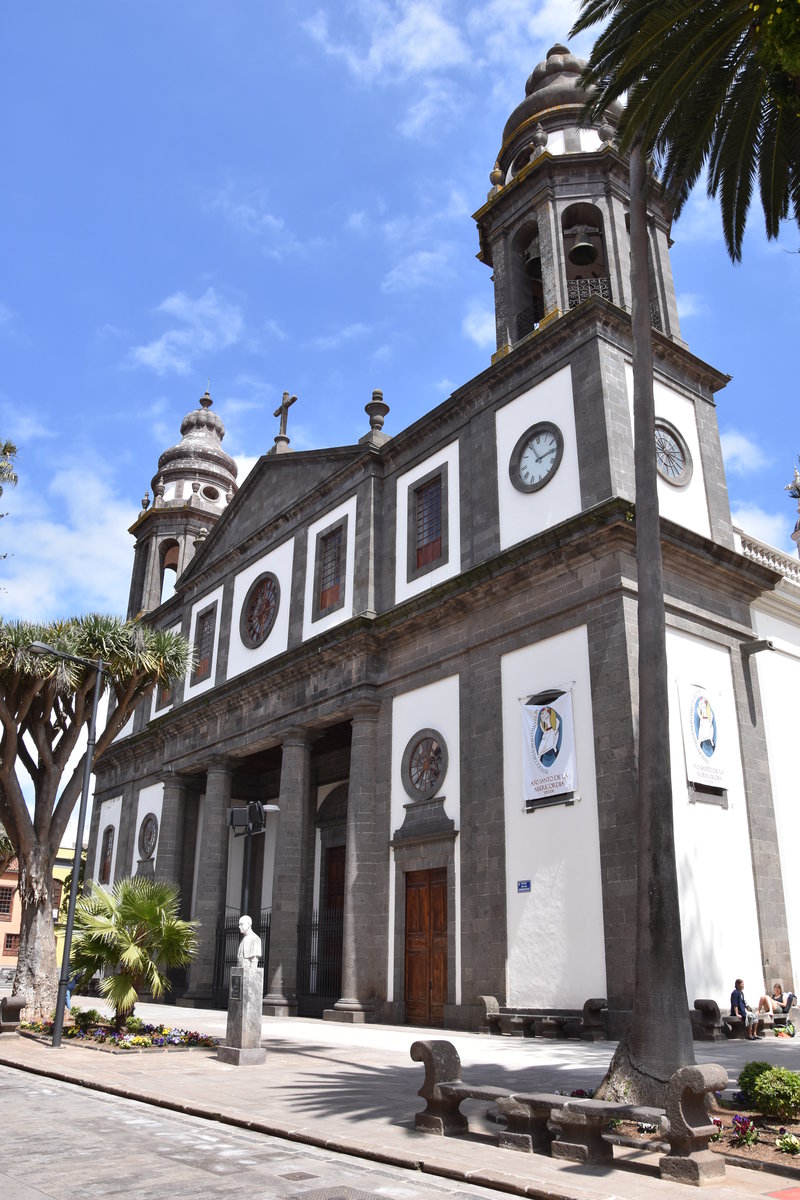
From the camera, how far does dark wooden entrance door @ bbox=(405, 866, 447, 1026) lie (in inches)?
735

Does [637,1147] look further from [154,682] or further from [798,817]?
[154,682]

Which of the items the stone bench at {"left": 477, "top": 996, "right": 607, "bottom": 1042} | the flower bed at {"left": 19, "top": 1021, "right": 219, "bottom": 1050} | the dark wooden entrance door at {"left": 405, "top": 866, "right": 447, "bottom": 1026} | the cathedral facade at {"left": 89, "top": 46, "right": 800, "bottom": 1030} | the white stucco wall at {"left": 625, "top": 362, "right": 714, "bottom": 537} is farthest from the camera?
the white stucco wall at {"left": 625, "top": 362, "right": 714, "bottom": 537}

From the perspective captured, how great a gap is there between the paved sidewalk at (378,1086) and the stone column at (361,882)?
3.73ft

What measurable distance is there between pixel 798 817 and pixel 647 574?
11126mm

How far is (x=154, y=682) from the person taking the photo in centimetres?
2158

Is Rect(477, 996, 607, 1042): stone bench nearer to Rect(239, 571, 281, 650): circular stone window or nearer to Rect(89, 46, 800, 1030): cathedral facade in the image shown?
Rect(89, 46, 800, 1030): cathedral facade

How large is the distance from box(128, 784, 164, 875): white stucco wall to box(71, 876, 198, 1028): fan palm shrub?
15.8 m

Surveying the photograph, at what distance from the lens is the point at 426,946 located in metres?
19.2

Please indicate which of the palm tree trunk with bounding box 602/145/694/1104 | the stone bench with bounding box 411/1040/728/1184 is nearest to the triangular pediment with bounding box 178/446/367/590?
the palm tree trunk with bounding box 602/145/694/1104

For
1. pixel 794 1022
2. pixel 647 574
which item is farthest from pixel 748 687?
pixel 647 574

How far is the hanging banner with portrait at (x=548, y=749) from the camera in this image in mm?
16672

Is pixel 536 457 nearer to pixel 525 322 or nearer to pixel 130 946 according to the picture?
pixel 525 322

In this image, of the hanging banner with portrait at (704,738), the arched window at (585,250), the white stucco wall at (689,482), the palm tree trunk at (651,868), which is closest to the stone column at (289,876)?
the hanging banner with portrait at (704,738)

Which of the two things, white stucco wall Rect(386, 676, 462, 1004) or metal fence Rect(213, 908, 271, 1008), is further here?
metal fence Rect(213, 908, 271, 1008)
